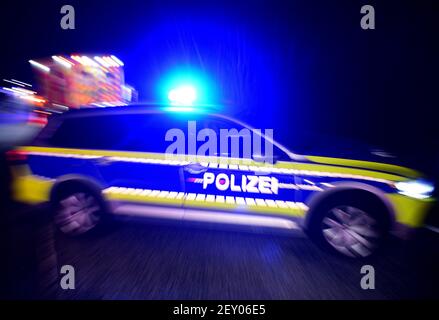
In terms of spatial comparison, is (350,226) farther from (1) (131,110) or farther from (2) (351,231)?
(1) (131,110)

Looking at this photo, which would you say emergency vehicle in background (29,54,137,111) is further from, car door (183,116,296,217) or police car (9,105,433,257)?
car door (183,116,296,217)

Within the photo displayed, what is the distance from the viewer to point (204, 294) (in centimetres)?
242

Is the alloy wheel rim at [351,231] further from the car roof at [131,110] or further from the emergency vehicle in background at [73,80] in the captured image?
the emergency vehicle in background at [73,80]

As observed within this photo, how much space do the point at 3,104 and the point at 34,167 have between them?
24.2 meters

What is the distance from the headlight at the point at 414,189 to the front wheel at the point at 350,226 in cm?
32

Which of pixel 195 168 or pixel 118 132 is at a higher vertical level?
pixel 118 132

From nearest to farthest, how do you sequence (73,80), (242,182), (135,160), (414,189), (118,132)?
(414,189) → (242,182) → (135,160) → (118,132) → (73,80)

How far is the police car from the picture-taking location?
295cm

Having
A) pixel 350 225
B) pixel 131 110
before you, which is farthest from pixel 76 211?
pixel 350 225

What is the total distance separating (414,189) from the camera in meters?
2.89

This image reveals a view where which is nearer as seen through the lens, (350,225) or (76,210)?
(350,225)

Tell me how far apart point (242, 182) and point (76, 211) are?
2324mm

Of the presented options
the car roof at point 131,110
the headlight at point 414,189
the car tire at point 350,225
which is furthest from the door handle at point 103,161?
the headlight at point 414,189

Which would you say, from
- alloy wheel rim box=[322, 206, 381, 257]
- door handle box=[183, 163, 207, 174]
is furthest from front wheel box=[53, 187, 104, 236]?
alloy wheel rim box=[322, 206, 381, 257]
